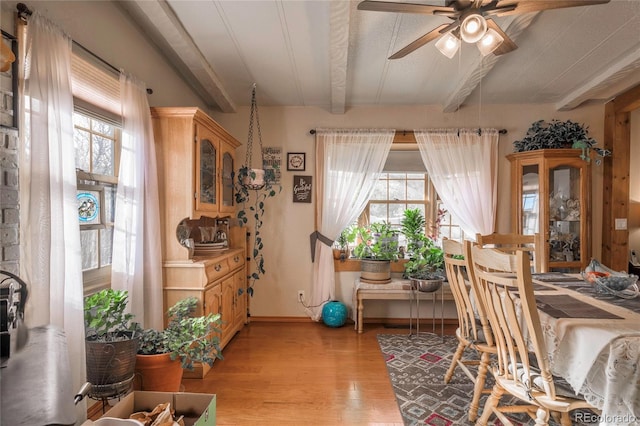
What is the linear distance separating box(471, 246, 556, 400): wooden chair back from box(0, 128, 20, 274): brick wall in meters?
1.97

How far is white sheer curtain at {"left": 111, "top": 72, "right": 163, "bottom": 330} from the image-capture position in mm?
1979

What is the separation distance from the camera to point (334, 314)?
338 centimetres

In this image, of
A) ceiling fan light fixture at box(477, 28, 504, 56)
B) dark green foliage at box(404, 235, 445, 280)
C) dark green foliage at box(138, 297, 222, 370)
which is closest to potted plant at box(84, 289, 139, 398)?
dark green foliage at box(138, 297, 222, 370)

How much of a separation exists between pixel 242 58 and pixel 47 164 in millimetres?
1687

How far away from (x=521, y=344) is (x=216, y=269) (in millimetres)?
2091

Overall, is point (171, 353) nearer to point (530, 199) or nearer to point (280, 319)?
point (280, 319)

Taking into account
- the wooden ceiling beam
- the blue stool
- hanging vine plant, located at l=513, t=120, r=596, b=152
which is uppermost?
the wooden ceiling beam

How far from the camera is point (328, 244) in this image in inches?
141

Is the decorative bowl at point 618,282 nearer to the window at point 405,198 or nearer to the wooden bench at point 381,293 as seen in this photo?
the wooden bench at point 381,293

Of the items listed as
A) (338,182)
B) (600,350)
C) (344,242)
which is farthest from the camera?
(344,242)

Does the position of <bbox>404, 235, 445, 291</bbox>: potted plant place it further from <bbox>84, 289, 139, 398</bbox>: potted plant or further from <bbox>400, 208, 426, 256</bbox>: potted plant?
<bbox>84, 289, 139, 398</bbox>: potted plant

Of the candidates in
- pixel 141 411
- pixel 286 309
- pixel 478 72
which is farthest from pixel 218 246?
pixel 478 72

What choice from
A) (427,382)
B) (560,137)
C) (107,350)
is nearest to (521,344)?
Result: (427,382)

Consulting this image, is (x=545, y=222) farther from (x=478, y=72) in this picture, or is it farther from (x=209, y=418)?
(x=209, y=418)
